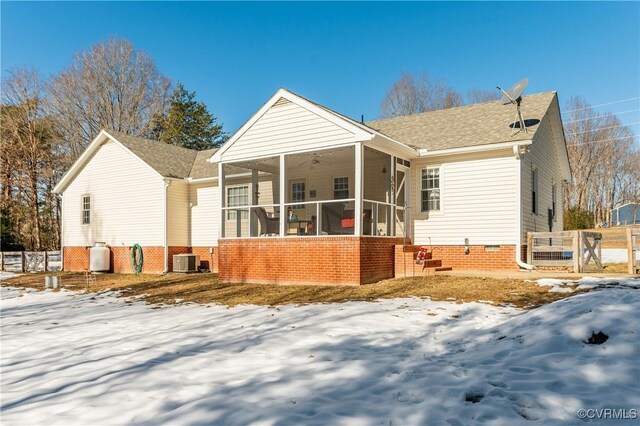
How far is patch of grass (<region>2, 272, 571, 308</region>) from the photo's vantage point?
8773 millimetres

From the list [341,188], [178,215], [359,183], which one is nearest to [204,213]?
[178,215]

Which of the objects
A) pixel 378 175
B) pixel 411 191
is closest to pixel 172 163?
pixel 378 175

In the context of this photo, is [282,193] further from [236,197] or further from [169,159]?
[169,159]

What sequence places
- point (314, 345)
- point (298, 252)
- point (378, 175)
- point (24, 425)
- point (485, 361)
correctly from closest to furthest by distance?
point (24, 425), point (485, 361), point (314, 345), point (298, 252), point (378, 175)

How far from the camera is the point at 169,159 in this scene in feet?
65.5

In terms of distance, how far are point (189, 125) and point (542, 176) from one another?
30478 millimetres

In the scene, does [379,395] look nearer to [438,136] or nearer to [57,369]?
[57,369]

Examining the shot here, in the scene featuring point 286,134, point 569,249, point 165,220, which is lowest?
point 569,249

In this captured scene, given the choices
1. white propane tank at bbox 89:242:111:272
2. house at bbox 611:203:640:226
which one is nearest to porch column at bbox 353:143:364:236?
white propane tank at bbox 89:242:111:272

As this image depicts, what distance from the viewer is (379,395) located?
410cm

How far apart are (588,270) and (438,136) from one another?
5.75 metres

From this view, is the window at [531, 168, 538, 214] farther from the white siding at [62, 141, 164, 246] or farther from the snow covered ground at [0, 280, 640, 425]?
the white siding at [62, 141, 164, 246]

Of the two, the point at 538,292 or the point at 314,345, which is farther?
the point at 538,292

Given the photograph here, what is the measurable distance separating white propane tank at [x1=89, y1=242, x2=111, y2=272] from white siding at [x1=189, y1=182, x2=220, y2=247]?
3.87 meters
